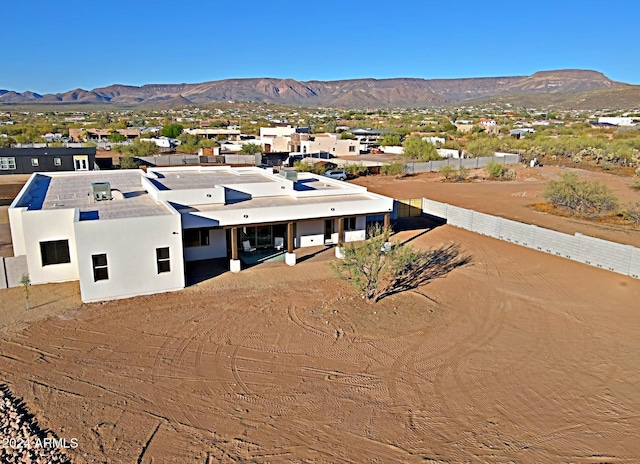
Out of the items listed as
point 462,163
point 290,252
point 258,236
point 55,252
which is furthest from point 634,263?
point 462,163

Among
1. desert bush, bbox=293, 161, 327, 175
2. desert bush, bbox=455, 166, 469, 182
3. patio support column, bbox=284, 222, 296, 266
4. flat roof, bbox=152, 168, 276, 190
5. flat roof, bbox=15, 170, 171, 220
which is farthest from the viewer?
desert bush, bbox=293, 161, 327, 175

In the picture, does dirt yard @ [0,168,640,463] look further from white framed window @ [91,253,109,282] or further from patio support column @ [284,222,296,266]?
patio support column @ [284,222,296,266]

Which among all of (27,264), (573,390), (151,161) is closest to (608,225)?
(573,390)

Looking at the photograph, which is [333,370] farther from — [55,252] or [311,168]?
A: [311,168]

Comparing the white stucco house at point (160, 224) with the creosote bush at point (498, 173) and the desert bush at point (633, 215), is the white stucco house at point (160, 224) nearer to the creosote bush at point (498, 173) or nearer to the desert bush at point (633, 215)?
the desert bush at point (633, 215)

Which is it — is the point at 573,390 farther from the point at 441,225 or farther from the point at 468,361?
the point at 441,225

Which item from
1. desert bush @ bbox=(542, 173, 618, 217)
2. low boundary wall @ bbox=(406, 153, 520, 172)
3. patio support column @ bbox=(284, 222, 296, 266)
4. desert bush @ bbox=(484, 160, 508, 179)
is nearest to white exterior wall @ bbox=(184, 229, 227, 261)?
patio support column @ bbox=(284, 222, 296, 266)

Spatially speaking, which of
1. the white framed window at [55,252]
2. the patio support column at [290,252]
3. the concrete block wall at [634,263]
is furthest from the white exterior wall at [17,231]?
the concrete block wall at [634,263]
